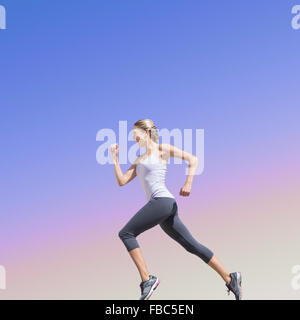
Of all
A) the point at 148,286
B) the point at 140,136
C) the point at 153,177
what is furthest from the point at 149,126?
the point at 148,286

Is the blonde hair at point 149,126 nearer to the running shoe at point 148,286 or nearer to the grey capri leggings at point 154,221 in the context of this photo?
the grey capri leggings at point 154,221

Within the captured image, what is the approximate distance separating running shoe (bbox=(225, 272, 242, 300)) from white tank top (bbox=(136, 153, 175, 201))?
136 cm

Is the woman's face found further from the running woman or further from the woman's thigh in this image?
the woman's thigh

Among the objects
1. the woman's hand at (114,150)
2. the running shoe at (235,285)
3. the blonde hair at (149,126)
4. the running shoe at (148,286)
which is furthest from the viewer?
the running shoe at (235,285)

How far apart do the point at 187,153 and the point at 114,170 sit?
0.93m

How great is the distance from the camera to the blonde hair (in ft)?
18.9

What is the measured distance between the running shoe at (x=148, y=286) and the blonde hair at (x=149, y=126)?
171 cm

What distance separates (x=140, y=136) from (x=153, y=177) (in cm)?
55

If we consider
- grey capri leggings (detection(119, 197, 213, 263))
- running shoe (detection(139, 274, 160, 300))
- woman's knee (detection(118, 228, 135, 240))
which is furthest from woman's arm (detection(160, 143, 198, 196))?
running shoe (detection(139, 274, 160, 300))

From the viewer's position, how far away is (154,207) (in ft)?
18.2

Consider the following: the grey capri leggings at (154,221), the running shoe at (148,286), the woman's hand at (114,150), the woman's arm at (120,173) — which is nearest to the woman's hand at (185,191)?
the grey capri leggings at (154,221)

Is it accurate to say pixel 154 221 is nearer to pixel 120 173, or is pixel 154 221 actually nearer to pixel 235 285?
pixel 120 173

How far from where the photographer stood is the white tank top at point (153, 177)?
18.4 feet
